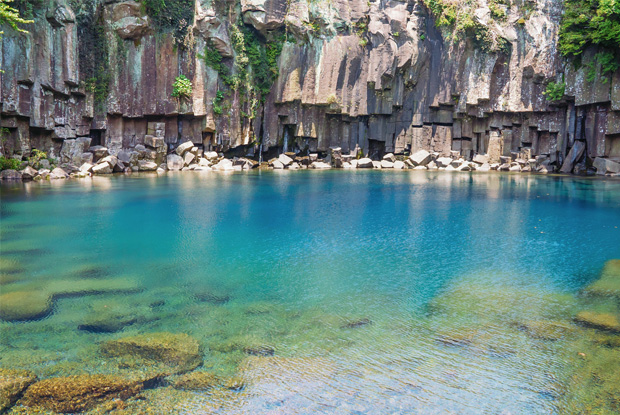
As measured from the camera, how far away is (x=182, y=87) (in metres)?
32.0

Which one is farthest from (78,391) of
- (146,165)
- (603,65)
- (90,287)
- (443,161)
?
(443,161)

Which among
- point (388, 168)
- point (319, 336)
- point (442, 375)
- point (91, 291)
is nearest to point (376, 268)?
point (319, 336)

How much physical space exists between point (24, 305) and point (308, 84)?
104ft

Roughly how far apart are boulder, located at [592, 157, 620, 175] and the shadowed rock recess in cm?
7

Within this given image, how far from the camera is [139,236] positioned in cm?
1136

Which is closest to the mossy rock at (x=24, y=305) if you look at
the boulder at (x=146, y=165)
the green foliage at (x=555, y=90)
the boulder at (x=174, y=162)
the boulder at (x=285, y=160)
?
the boulder at (x=146, y=165)

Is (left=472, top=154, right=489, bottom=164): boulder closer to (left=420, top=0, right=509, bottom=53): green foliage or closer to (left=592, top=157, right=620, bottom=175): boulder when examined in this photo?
(left=420, top=0, right=509, bottom=53): green foliage

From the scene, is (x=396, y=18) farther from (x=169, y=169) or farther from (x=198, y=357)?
(x=198, y=357)

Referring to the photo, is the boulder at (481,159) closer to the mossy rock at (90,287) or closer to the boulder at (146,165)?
the boulder at (146,165)

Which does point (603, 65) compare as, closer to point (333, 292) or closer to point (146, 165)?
point (333, 292)

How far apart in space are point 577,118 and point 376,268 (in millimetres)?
26185

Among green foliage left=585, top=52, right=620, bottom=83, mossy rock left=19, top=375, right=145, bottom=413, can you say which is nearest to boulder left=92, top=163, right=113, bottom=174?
mossy rock left=19, top=375, right=145, bottom=413

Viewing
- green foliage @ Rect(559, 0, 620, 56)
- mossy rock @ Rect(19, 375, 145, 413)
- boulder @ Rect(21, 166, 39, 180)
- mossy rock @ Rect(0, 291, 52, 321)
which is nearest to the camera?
mossy rock @ Rect(19, 375, 145, 413)

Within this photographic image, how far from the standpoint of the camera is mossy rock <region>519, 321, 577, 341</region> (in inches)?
229
